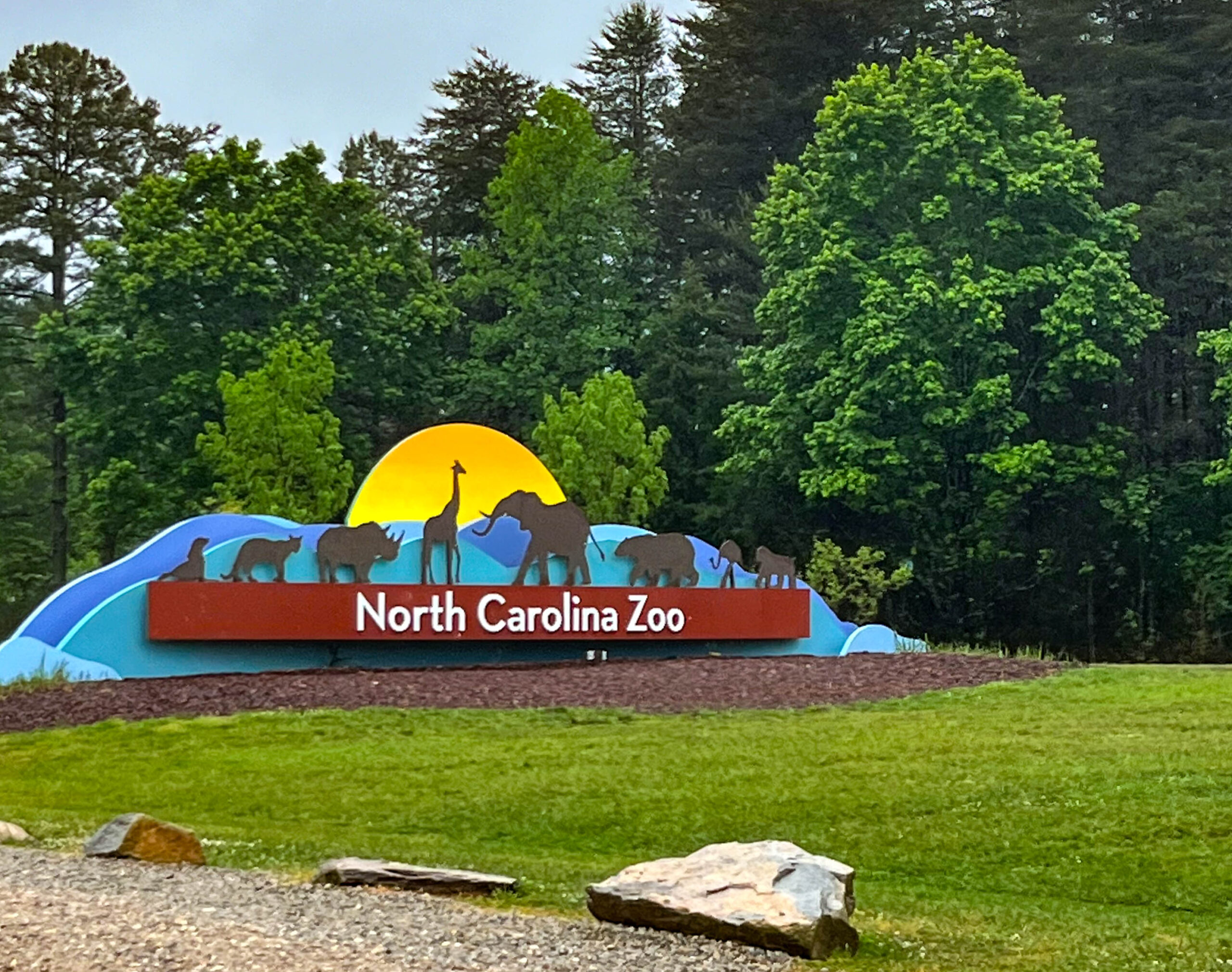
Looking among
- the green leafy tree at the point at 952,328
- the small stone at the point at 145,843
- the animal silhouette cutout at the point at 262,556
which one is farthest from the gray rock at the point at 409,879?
the green leafy tree at the point at 952,328

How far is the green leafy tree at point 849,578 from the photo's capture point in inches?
1162

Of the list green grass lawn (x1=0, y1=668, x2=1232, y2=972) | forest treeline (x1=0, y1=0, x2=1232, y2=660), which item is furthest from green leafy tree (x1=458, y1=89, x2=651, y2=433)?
green grass lawn (x1=0, y1=668, x2=1232, y2=972)

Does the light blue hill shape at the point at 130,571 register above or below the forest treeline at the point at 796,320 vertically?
below

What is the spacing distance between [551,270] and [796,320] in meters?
7.49

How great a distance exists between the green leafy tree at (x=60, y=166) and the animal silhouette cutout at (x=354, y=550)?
57.4ft

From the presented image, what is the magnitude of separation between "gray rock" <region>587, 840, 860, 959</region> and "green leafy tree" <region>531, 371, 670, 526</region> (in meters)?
23.6

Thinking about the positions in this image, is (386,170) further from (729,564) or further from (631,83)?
(729,564)

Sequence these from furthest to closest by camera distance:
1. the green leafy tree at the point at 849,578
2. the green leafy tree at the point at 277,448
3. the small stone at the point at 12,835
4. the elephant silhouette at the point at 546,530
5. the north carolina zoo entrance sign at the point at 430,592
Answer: the green leafy tree at the point at 277,448
the green leafy tree at the point at 849,578
the elephant silhouette at the point at 546,530
the north carolina zoo entrance sign at the point at 430,592
the small stone at the point at 12,835

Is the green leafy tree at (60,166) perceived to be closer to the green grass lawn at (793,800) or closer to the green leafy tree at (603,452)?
the green leafy tree at (603,452)

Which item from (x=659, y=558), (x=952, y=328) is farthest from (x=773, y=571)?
(x=952, y=328)

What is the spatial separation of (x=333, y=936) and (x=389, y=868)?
5.12ft

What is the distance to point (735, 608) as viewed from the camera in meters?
24.2

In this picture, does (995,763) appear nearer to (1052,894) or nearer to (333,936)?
(1052,894)

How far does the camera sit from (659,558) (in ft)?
77.8
